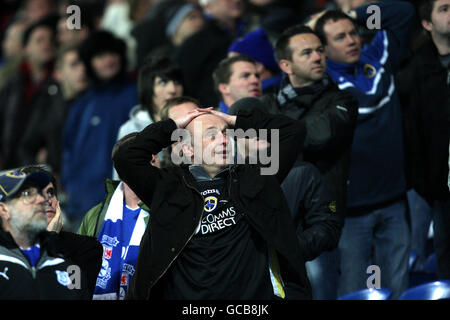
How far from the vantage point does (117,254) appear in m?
5.29

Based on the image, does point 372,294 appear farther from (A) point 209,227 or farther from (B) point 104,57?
(B) point 104,57

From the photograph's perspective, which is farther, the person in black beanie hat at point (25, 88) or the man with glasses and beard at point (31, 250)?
the person in black beanie hat at point (25, 88)

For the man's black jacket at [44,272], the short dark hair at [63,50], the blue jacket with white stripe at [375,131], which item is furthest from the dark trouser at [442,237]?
the short dark hair at [63,50]

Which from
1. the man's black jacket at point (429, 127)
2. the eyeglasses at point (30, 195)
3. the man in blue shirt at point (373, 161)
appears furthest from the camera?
the man in blue shirt at point (373, 161)

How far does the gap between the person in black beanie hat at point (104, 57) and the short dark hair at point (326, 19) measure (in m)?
2.51

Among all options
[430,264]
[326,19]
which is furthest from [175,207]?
[430,264]

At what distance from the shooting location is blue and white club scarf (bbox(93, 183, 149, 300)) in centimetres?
526

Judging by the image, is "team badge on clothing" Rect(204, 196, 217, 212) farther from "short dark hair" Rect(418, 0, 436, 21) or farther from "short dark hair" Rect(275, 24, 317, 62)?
"short dark hair" Rect(418, 0, 436, 21)

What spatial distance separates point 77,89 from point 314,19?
314cm

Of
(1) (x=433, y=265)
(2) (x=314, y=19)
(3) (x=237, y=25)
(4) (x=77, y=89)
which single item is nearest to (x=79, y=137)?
(4) (x=77, y=89)

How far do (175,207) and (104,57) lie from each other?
409cm

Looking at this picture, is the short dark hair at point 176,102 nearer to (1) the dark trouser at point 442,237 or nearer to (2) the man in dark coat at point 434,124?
(2) the man in dark coat at point 434,124

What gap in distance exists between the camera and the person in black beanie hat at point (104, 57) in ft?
27.7
